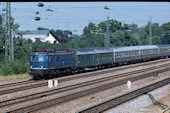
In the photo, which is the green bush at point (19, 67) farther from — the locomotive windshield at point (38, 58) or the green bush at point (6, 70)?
the locomotive windshield at point (38, 58)

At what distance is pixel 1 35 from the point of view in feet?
131

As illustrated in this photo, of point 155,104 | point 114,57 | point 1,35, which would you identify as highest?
point 1,35

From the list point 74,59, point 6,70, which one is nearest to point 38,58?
point 74,59

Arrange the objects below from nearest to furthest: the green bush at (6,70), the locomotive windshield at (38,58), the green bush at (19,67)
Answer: the locomotive windshield at (38,58) < the green bush at (6,70) < the green bush at (19,67)

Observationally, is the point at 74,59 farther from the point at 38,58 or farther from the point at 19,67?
the point at 19,67

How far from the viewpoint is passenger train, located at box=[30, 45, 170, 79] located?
80.8 ft

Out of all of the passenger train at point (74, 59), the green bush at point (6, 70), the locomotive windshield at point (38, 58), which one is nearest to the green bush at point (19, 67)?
the green bush at point (6, 70)

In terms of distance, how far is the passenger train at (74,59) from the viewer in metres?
24.6

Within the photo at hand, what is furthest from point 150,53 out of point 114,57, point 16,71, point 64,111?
point 64,111

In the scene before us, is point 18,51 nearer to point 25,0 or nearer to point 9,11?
point 9,11

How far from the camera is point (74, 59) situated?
28.6 m

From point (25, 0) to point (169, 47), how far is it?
188 feet

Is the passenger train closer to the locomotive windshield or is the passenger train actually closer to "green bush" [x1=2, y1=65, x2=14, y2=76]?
the locomotive windshield

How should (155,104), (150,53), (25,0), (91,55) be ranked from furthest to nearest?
(150,53) → (91,55) → (155,104) → (25,0)
